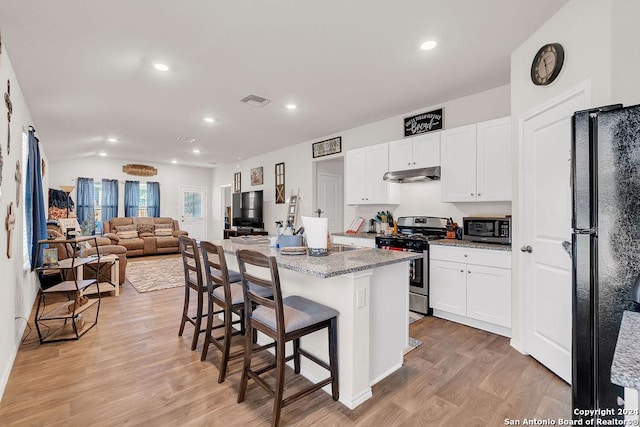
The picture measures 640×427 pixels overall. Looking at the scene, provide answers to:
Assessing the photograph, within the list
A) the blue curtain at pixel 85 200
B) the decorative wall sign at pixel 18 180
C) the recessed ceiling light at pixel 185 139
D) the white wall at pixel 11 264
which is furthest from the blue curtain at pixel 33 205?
the blue curtain at pixel 85 200

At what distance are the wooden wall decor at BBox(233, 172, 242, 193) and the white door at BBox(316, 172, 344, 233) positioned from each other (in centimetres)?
317

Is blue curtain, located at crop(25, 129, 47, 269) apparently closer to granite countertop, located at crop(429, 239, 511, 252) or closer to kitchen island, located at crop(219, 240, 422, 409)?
kitchen island, located at crop(219, 240, 422, 409)

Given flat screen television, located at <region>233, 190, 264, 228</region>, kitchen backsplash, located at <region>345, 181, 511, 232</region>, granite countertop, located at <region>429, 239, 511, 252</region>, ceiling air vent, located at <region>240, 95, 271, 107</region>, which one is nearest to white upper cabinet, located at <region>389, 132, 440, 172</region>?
kitchen backsplash, located at <region>345, 181, 511, 232</region>

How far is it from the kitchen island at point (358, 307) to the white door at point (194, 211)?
8.23 metres

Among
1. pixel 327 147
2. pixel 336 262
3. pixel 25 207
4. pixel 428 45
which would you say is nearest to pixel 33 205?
pixel 25 207

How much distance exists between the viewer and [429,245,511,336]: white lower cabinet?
292 cm

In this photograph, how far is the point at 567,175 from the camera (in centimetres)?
214

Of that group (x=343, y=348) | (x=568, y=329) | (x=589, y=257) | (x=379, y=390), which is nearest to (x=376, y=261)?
(x=343, y=348)

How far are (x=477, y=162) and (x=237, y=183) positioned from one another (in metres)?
6.54

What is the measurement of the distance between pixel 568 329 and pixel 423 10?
2.41 m

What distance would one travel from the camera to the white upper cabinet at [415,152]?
12.3 ft

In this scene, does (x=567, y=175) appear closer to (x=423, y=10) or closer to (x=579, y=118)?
(x=579, y=118)

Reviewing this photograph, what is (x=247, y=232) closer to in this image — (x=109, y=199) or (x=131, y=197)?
(x=131, y=197)

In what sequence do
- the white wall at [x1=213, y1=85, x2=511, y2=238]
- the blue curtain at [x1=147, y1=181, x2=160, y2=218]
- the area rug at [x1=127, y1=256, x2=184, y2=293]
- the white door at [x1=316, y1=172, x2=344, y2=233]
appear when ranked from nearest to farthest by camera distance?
the white wall at [x1=213, y1=85, x2=511, y2=238] < the area rug at [x1=127, y1=256, x2=184, y2=293] < the white door at [x1=316, y1=172, x2=344, y2=233] < the blue curtain at [x1=147, y1=181, x2=160, y2=218]
